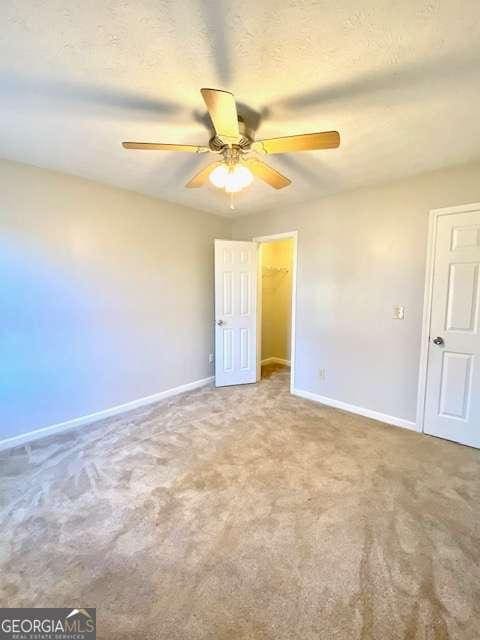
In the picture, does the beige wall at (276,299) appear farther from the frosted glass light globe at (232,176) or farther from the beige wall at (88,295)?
the frosted glass light globe at (232,176)

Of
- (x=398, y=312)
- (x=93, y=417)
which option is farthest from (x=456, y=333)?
(x=93, y=417)

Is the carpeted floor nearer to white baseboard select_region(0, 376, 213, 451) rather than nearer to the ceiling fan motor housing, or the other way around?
white baseboard select_region(0, 376, 213, 451)

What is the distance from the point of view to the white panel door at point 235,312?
389 cm

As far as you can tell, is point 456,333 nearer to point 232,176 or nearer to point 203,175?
point 232,176

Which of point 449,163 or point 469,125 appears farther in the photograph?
point 449,163

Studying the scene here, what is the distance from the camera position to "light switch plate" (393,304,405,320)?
2783mm

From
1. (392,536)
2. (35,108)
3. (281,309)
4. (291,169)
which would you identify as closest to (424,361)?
(392,536)

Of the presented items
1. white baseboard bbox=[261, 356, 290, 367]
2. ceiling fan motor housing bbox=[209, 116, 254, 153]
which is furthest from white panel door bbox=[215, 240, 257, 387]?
ceiling fan motor housing bbox=[209, 116, 254, 153]

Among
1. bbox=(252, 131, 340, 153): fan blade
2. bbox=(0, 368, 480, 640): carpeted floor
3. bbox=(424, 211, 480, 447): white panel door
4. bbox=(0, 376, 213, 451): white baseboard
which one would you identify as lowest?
bbox=(0, 368, 480, 640): carpeted floor

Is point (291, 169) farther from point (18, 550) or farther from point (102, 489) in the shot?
point (18, 550)

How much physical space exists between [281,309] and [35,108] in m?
4.19

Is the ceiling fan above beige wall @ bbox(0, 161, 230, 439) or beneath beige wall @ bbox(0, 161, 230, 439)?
above

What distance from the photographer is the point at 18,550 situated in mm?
1487

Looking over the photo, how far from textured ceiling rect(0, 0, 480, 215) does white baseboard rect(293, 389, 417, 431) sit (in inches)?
93.9
